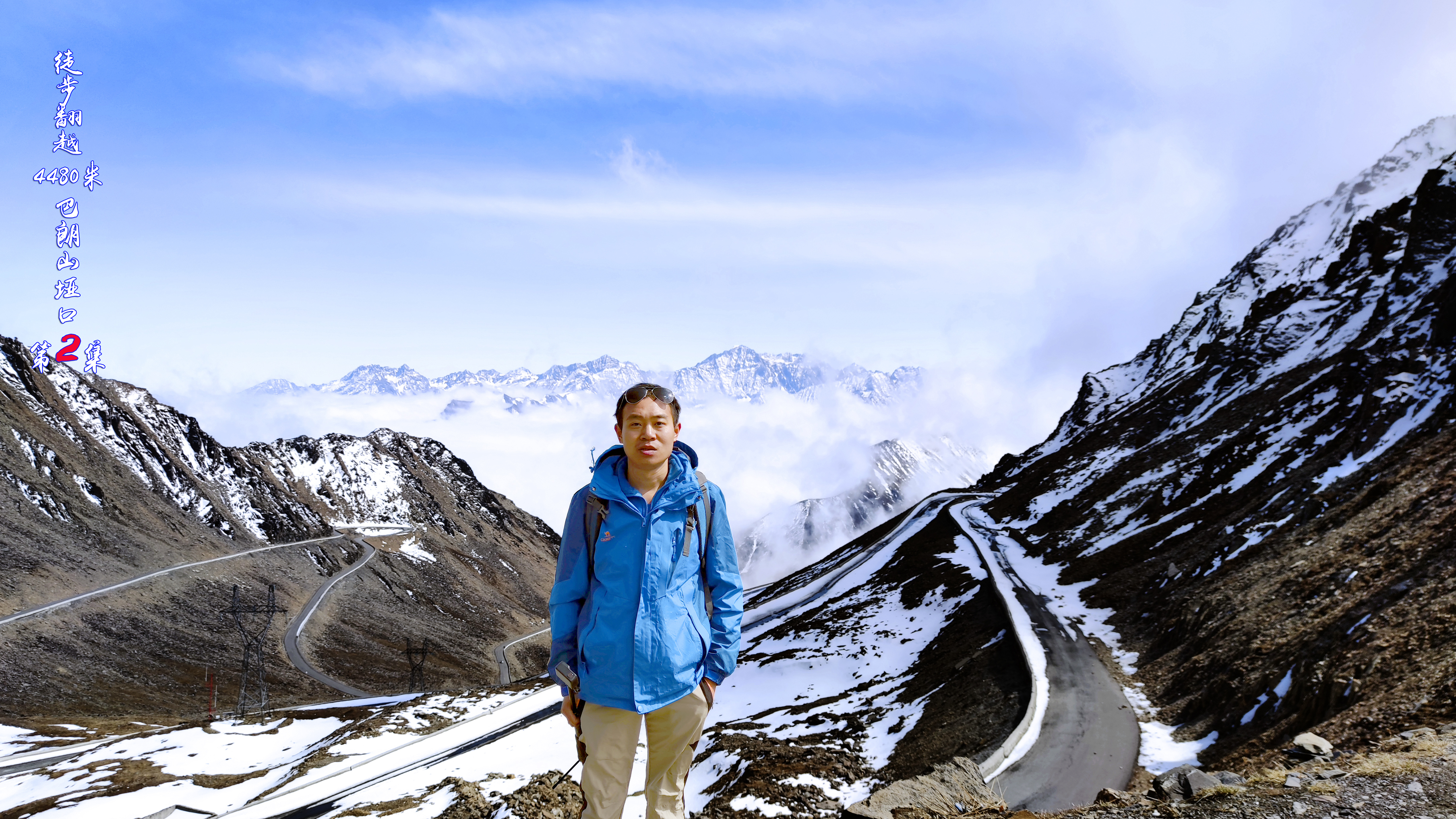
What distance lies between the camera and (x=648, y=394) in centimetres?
662

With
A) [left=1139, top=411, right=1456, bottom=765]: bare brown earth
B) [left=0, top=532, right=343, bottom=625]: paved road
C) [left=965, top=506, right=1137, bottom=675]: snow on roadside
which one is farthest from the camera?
[left=0, top=532, right=343, bottom=625]: paved road

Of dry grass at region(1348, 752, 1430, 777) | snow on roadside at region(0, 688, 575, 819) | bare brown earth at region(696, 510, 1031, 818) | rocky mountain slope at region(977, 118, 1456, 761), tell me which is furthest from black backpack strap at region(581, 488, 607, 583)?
snow on roadside at region(0, 688, 575, 819)

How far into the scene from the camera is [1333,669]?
65.5 feet

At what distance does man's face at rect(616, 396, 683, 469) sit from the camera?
6406 millimetres

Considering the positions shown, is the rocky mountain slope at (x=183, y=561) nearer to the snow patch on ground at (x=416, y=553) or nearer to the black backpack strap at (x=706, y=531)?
the snow patch on ground at (x=416, y=553)

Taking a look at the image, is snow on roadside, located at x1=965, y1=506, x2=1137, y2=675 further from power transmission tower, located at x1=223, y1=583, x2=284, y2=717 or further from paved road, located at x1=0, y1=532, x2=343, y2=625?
paved road, located at x1=0, y1=532, x2=343, y2=625

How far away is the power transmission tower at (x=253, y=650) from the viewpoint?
68750 millimetres

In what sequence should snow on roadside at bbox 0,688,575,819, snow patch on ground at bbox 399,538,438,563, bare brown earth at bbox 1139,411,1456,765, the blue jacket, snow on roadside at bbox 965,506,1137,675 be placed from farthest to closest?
snow patch on ground at bbox 399,538,438,563 < snow on roadside at bbox 965,506,1137,675 < snow on roadside at bbox 0,688,575,819 < bare brown earth at bbox 1139,411,1456,765 < the blue jacket

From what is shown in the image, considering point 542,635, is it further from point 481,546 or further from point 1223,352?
point 1223,352

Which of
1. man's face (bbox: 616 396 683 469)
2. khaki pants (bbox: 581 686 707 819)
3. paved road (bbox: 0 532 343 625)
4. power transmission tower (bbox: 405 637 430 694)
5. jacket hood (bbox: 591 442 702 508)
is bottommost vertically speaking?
khaki pants (bbox: 581 686 707 819)

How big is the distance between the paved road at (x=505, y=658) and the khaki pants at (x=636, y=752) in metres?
101

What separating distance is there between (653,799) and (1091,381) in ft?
522

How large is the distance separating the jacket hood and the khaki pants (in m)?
1.62

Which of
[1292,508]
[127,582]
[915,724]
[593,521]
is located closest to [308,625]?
[127,582]
